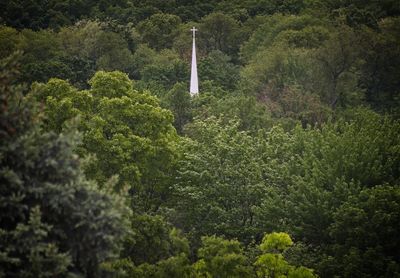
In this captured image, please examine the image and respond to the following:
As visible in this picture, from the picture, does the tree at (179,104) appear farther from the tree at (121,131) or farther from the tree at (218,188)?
the tree at (218,188)

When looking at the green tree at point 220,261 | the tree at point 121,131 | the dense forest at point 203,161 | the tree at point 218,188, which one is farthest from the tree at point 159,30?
the green tree at point 220,261

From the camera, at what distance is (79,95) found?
24109mm

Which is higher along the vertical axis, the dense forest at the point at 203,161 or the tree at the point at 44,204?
the tree at the point at 44,204

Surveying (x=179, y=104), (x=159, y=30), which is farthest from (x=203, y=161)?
(x=159, y=30)

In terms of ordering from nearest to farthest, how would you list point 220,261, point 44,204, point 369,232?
point 44,204
point 220,261
point 369,232

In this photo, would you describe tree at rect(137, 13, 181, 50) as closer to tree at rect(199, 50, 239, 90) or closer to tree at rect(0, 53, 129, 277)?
tree at rect(199, 50, 239, 90)

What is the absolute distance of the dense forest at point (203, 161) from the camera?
12.0 meters

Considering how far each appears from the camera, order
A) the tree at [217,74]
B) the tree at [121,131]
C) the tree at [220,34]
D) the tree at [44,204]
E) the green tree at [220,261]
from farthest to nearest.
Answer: the tree at [220,34], the tree at [217,74], the tree at [121,131], the green tree at [220,261], the tree at [44,204]

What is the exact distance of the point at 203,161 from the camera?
2562cm

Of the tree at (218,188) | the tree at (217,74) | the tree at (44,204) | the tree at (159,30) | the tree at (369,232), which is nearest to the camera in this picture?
the tree at (44,204)

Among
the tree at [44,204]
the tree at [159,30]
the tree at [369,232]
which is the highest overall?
the tree at [44,204]

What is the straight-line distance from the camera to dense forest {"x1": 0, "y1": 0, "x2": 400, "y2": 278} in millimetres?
12016

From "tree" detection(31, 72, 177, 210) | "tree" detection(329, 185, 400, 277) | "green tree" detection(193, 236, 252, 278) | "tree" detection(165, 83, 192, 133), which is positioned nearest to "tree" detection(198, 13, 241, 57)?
"tree" detection(165, 83, 192, 133)

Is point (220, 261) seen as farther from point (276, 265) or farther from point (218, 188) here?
point (218, 188)
